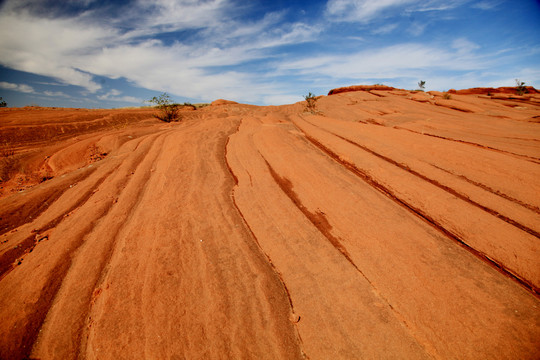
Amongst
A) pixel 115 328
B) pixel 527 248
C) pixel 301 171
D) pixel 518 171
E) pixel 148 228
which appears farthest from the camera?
pixel 301 171

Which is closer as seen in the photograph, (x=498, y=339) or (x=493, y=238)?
(x=498, y=339)

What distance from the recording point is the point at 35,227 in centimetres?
381

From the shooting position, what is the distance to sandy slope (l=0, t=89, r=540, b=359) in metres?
2.19

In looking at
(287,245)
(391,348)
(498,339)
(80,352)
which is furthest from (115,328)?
(498,339)

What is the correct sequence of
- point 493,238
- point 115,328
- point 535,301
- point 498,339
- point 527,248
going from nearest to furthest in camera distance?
point 498,339 < point 115,328 < point 535,301 < point 527,248 < point 493,238

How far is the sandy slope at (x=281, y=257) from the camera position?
219 cm

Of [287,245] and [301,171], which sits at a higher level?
[301,171]

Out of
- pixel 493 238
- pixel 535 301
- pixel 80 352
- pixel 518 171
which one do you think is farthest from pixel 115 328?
pixel 518 171

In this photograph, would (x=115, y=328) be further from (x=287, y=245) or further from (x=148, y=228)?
(x=287, y=245)

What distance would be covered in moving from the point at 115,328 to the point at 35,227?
3.24 meters

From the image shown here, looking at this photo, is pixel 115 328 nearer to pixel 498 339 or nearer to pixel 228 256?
pixel 228 256

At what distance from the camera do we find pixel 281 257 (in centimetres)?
311

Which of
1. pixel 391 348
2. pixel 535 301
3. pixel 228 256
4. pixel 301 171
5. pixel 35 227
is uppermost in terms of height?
pixel 301 171

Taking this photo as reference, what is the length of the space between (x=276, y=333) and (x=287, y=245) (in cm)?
124
